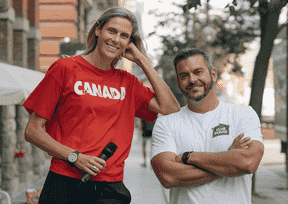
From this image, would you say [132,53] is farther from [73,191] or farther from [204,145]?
[73,191]

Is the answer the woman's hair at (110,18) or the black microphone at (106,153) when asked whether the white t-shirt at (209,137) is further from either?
the woman's hair at (110,18)

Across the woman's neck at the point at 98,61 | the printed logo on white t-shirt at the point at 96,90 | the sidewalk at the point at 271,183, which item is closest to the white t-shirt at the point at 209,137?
the printed logo on white t-shirt at the point at 96,90

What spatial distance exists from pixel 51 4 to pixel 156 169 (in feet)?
47.3

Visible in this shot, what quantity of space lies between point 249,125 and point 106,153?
1.06 metres

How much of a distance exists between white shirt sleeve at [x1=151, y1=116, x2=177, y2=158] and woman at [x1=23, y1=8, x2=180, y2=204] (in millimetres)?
237

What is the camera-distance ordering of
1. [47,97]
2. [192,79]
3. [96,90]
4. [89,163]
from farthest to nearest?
[192,79] < [96,90] < [47,97] < [89,163]

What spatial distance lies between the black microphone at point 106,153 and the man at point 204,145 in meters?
0.46

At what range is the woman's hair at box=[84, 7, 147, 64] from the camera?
2.53 m

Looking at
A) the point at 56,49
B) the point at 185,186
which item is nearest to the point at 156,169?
the point at 185,186

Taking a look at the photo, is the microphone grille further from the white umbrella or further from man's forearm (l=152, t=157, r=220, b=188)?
the white umbrella

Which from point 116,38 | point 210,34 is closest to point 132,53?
point 116,38

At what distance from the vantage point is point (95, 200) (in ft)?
7.75

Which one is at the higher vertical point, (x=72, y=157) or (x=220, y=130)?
(x=220, y=130)

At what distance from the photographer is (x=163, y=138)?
2.62m
